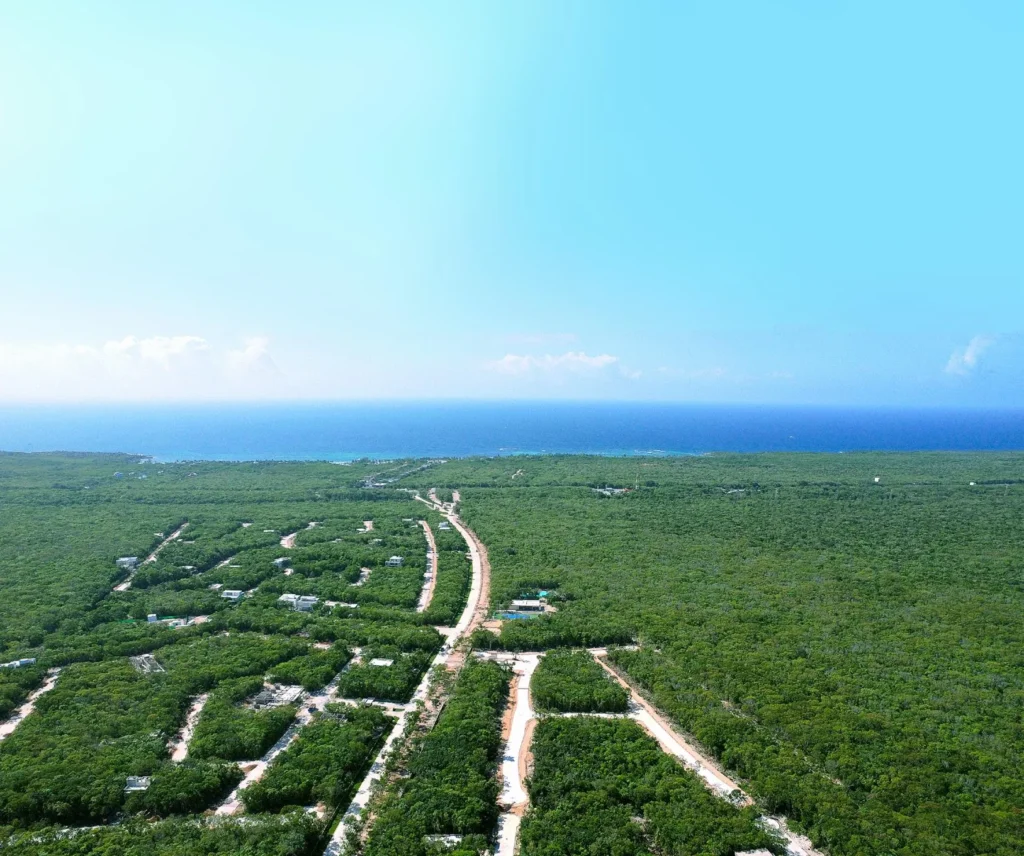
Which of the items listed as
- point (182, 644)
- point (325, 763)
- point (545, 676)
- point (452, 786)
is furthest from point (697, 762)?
point (182, 644)

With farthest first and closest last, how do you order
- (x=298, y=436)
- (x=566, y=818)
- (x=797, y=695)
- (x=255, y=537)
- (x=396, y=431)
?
(x=396, y=431) < (x=298, y=436) < (x=255, y=537) < (x=797, y=695) < (x=566, y=818)

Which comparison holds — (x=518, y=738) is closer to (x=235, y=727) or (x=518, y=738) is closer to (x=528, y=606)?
(x=235, y=727)

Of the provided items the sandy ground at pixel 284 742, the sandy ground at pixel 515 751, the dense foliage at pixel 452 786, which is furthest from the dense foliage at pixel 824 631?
the sandy ground at pixel 284 742

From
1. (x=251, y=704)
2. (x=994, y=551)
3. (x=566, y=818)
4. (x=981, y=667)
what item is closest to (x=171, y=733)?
(x=251, y=704)

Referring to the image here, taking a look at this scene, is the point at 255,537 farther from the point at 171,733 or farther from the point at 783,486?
the point at 783,486

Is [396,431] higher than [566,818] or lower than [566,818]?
higher

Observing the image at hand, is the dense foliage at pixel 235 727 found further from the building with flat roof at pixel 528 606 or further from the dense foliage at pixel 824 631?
the building with flat roof at pixel 528 606
